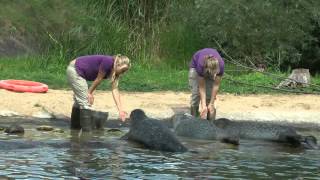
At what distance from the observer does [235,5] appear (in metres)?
20.3

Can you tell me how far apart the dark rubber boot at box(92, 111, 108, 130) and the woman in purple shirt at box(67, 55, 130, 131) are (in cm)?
12

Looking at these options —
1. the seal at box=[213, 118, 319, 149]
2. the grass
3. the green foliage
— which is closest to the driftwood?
the grass

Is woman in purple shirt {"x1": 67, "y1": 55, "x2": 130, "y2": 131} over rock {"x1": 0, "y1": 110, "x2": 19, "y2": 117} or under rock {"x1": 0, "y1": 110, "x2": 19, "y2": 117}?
over

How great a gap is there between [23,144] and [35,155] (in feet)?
2.29

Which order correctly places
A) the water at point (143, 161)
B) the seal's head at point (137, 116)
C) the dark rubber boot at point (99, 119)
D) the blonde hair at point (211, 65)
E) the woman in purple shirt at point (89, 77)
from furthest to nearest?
the dark rubber boot at point (99, 119) < the blonde hair at point (211, 65) < the seal's head at point (137, 116) < the woman in purple shirt at point (89, 77) < the water at point (143, 161)

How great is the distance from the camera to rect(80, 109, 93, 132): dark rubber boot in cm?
1165

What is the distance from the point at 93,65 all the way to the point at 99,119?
3.82 ft

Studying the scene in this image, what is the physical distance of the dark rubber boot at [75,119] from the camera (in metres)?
11.8

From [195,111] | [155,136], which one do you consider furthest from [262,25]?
[155,136]

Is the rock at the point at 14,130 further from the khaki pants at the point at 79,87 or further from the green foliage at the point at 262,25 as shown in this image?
the green foliage at the point at 262,25

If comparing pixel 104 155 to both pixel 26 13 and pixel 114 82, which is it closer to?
pixel 114 82

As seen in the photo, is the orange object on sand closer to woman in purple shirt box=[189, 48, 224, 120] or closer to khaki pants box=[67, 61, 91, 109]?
khaki pants box=[67, 61, 91, 109]

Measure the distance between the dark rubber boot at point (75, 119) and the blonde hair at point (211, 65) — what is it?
2058mm

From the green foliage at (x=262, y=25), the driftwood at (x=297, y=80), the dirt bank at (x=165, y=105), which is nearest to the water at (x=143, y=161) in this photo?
the dirt bank at (x=165, y=105)
